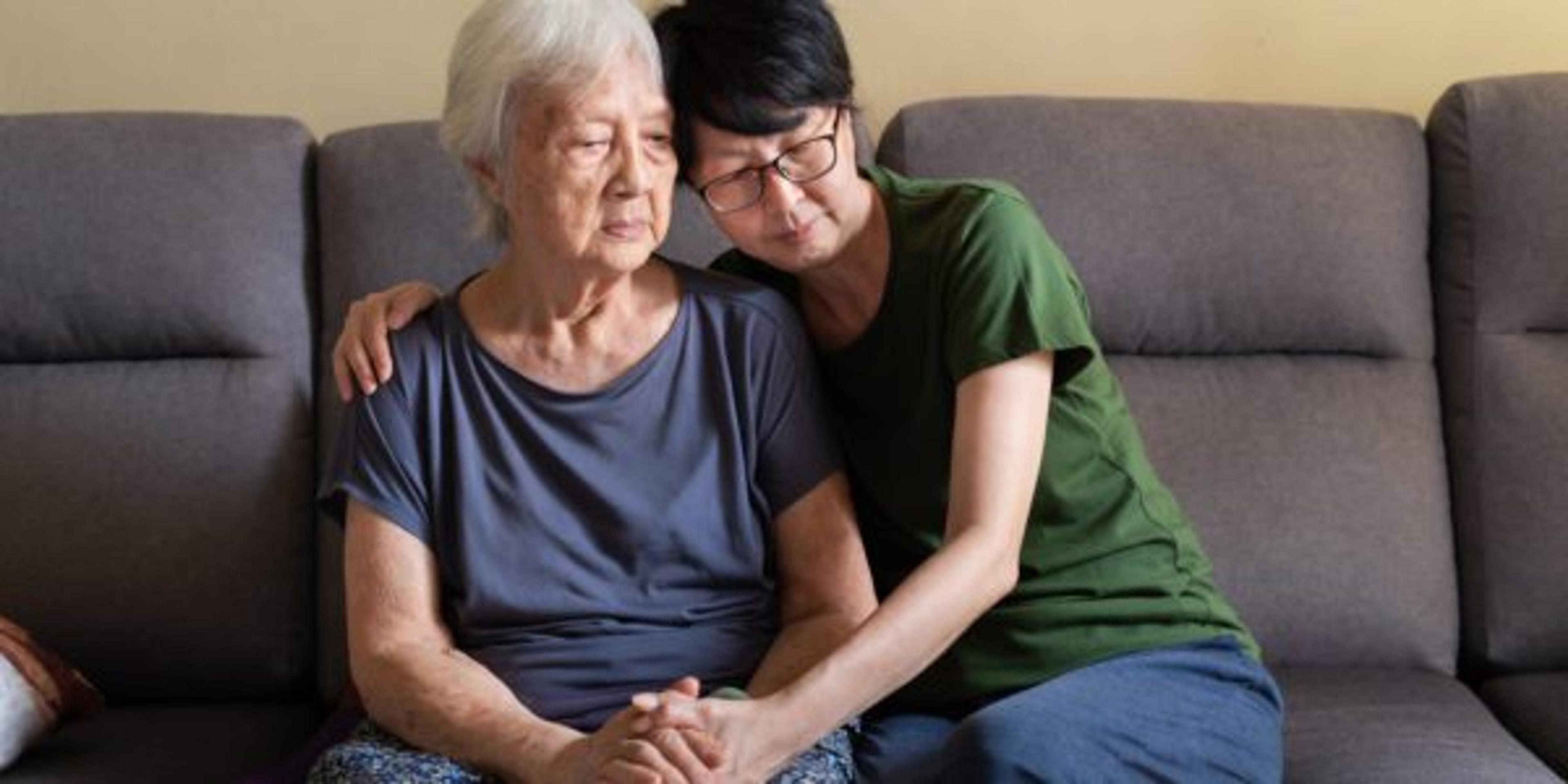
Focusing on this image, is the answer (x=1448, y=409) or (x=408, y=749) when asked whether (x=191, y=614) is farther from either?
(x=1448, y=409)

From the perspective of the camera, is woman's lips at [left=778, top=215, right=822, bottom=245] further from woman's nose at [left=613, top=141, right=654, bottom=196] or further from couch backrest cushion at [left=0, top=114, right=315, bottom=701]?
couch backrest cushion at [left=0, top=114, right=315, bottom=701]

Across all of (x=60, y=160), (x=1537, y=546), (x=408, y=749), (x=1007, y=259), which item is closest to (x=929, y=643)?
(x=1007, y=259)

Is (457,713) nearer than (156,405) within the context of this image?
Yes

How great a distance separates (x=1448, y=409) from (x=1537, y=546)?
0.64 feet

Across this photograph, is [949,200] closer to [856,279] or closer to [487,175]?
[856,279]

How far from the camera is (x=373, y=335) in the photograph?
1.77 meters

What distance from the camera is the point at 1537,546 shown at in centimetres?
213

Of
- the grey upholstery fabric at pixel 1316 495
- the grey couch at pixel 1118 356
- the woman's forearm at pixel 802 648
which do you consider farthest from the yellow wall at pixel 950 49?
the woman's forearm at pixel 802 648

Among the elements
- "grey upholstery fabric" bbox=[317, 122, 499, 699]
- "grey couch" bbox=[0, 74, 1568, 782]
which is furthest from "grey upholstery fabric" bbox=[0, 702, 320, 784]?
"grey upholstery fabric" bbox=[317, 122, 499, 699]

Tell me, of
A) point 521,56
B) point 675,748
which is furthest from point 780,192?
point 675,748

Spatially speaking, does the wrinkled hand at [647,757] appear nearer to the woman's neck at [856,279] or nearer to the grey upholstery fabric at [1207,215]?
the woman's neck at [856,279]

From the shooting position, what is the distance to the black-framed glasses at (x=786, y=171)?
1661 millimetres

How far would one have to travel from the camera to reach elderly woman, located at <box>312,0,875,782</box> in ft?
5.54

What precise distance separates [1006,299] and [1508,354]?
858mm
